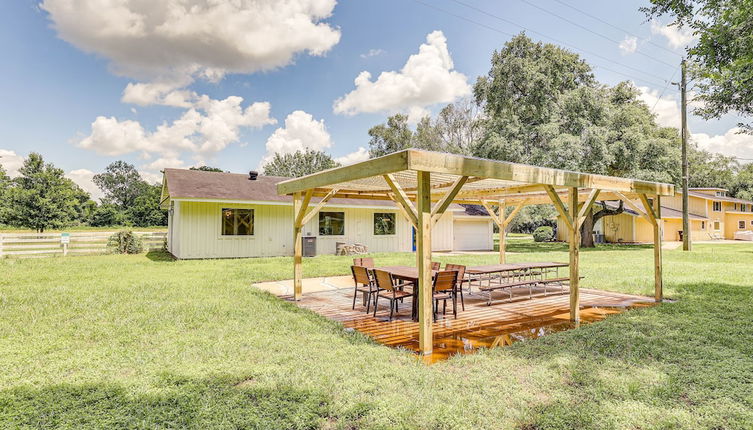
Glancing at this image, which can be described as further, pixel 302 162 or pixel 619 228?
pixel 302 162

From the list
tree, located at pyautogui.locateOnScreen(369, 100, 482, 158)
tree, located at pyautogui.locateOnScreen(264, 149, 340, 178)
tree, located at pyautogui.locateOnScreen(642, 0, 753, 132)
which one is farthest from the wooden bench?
tree, located at pyautogui.locateOnScreen(264, 149, 340, 178)

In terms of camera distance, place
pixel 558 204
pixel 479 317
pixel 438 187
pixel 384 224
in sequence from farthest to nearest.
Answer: pixel 384 224
pixel 438 187
pixel 479 317
pixel 558 204

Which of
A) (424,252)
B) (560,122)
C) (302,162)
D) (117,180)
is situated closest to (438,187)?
(424,252)

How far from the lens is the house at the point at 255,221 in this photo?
52.7 feet

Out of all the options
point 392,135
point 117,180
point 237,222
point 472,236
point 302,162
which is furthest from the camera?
point 117,180

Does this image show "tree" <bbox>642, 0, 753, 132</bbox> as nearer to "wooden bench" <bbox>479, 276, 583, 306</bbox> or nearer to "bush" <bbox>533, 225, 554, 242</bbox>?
"wooden bench" <bbox>479, 276, 583, 306</bbox>

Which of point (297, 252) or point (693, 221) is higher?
point (693, 221)

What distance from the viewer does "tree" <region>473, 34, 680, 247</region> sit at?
2055 cm

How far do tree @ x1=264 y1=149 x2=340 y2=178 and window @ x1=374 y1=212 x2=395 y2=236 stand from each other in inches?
1235

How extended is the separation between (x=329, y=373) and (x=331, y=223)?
1516cm

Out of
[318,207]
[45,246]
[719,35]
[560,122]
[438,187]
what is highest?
[560,122]

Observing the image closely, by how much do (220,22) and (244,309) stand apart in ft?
36.7

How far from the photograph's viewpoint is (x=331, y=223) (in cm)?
1891

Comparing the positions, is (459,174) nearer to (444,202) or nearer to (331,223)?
(444,202)
